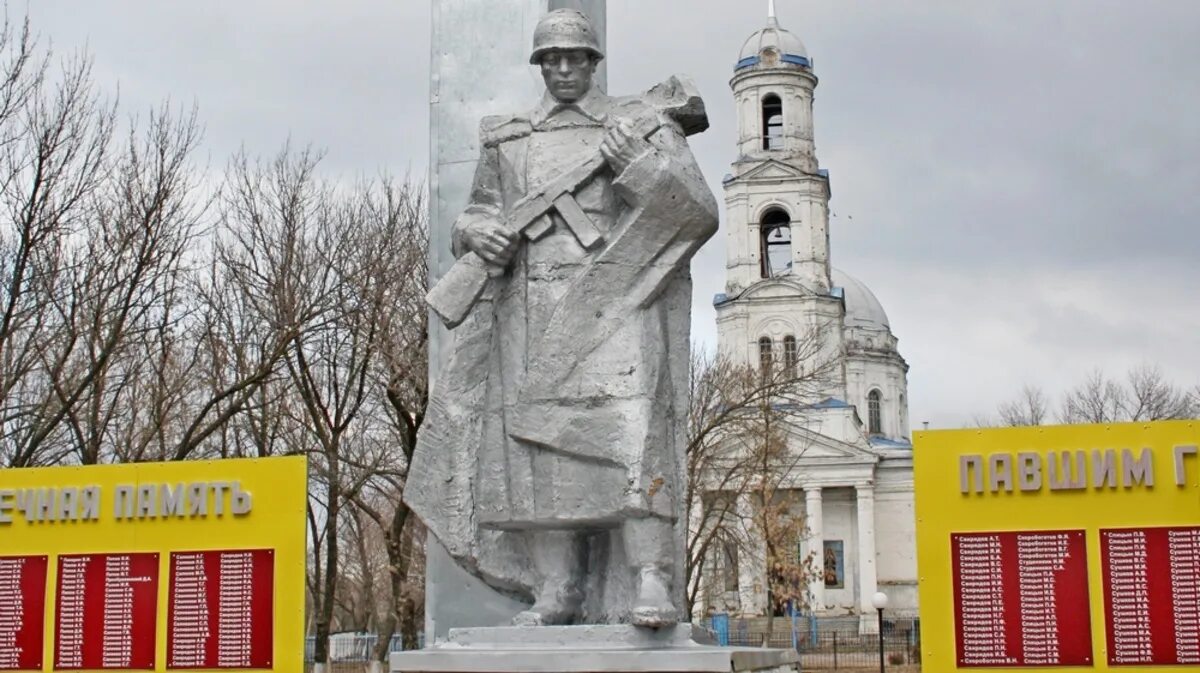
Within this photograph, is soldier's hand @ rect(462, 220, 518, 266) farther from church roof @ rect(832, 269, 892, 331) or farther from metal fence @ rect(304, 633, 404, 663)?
church roof @ rect(832, 269, 892, 331)

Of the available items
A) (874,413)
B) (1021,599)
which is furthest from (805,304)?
(1021,599)

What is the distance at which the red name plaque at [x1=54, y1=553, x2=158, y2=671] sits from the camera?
11.2 metres

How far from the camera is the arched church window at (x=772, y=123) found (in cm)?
5881

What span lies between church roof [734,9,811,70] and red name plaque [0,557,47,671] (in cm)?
4951

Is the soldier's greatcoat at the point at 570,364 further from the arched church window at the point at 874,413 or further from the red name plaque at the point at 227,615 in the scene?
the arched church window at the point at 874,413

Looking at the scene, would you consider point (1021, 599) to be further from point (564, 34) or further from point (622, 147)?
point (564, 34)

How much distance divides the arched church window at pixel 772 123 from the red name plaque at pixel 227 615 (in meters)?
49.3

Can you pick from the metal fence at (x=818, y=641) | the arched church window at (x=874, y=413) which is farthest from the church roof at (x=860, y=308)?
the metal fence at (x=818, y=641)

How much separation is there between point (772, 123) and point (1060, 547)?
50029 mm

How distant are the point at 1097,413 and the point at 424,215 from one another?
25.5m

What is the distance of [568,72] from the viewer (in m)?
6.05

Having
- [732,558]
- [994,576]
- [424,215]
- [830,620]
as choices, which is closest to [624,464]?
[994,576]

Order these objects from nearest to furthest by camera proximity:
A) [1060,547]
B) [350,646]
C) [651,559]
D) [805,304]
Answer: [651,559]
[1060,547]
[350,646]
[805,304]

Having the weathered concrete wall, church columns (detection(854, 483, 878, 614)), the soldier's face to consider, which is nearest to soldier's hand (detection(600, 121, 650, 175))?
the soldier's face
